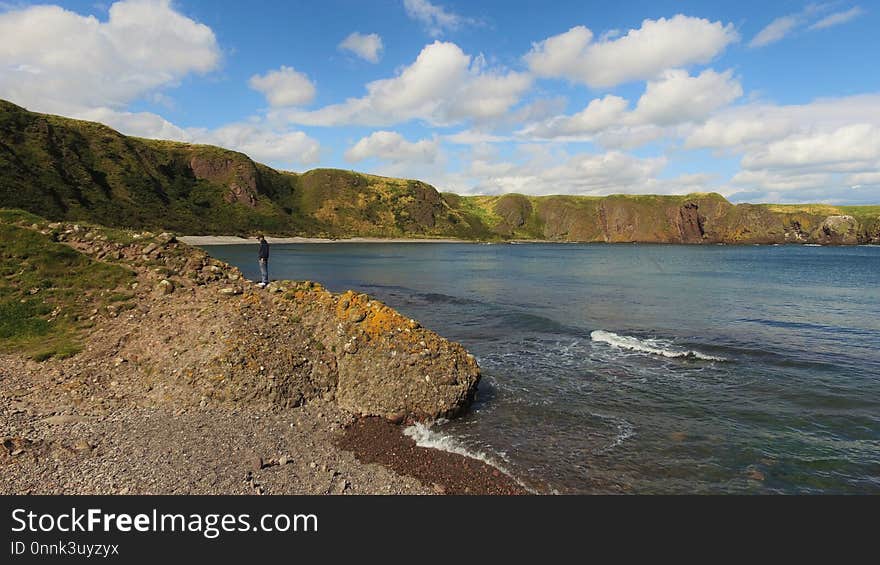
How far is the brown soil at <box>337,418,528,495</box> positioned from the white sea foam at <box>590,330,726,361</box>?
17.8 meters

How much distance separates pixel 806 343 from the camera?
1128 inches

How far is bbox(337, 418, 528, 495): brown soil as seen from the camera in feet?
38.1

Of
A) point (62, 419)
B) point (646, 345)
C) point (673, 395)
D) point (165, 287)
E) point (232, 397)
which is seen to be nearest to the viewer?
point (62, 419)

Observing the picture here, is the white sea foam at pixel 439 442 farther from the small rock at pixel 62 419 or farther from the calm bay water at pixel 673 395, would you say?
the small rock at pixel 62 419

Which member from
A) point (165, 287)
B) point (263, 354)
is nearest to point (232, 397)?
point (263, 354)

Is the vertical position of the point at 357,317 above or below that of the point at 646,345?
above

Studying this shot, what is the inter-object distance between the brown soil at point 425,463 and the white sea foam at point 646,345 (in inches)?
703

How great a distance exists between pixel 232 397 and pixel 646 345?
24215 millimetres

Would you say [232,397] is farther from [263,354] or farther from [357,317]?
[357,317]

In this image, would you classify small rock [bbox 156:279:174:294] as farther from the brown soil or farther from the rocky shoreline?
the brown soil

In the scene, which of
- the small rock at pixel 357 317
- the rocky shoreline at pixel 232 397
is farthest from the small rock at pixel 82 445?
the small rock at pixel 357 317

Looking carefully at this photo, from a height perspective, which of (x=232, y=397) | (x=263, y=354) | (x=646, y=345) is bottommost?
(x=646, y=345)

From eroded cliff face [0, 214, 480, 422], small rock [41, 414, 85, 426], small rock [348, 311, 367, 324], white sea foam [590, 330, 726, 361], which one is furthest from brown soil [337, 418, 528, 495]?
white sea foam [590, 330, 726, 361]

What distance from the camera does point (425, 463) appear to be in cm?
1253
